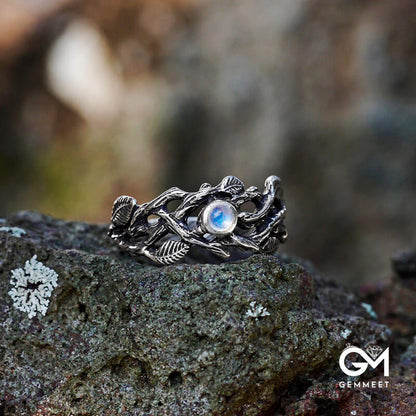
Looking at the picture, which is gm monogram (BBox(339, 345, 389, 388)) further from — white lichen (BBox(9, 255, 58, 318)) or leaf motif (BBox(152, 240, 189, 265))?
white lichen (BBox(9, 255, 58, 318))

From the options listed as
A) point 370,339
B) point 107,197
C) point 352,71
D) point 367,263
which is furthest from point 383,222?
point 370,339

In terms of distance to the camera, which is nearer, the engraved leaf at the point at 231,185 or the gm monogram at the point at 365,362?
the gm monogram at the point at 365,362

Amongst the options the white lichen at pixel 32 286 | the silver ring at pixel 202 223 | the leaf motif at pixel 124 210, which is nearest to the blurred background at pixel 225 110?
the silver ring at pixel 202 223

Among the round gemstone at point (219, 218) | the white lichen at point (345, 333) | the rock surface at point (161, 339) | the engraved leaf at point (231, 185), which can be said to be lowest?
the rock surface at point (161, 339)

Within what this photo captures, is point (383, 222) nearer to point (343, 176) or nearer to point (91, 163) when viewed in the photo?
point (343, 176)

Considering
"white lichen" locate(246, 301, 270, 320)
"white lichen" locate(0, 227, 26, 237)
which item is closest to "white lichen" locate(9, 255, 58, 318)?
"white lichen" locate(0, 227, 26, 237)

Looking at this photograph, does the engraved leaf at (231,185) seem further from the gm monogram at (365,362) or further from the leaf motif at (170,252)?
the gm monogram at (365,362)
